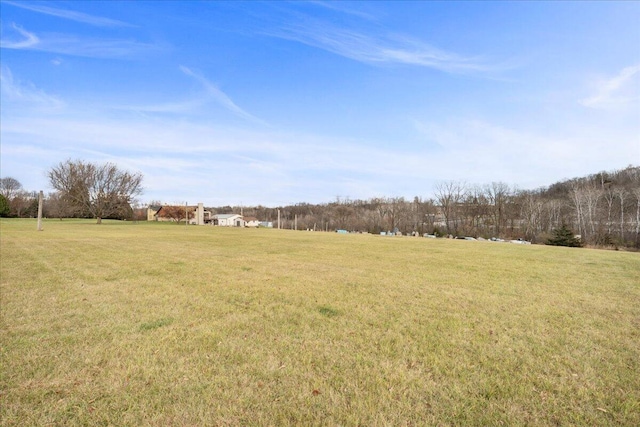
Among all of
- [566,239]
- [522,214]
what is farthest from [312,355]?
[522,214]

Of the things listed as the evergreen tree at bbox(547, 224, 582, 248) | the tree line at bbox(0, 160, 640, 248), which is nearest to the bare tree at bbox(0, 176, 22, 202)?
the tree line at bbox(0, 160, 640, 248)

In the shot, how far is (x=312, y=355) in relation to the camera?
3.72 metres

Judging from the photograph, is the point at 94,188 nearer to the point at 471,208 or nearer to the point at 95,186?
the point at 95,186

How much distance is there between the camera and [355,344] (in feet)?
13.4

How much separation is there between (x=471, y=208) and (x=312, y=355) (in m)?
72.9

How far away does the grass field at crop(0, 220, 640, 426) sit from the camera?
2658 mm

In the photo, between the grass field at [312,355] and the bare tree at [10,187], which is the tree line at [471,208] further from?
the grass field at [312,355]

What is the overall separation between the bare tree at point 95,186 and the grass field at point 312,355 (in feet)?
169

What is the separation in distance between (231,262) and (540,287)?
9.82m

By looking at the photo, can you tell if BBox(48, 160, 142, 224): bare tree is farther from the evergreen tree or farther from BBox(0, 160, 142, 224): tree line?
the evergreen tree

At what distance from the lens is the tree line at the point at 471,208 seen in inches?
1860

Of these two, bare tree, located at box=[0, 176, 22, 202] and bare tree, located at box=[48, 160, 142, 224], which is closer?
bare tree, located at box=[48, 160, 142, 224]

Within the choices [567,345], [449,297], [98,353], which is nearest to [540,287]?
[449,297]

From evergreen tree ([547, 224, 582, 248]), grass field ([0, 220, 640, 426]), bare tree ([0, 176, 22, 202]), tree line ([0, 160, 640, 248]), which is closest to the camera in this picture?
grass field ([0, 220, 640, 426])
